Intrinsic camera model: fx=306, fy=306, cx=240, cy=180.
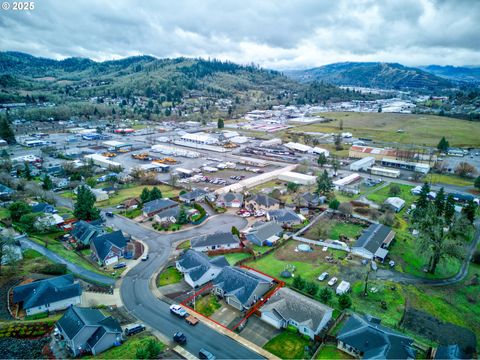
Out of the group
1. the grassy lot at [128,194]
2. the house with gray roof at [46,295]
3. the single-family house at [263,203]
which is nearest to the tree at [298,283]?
the house with gray roof at [46,295]

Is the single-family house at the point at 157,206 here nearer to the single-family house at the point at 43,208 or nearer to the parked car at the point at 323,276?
→ the single-family house at the point at 43,208

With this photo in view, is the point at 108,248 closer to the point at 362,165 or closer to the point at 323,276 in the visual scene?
the point at 323,276

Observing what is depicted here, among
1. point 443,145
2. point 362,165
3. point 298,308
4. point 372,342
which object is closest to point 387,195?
point 362,165

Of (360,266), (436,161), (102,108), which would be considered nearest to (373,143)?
(436,161)

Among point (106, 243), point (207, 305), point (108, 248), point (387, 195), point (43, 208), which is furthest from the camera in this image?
point (387, 195)

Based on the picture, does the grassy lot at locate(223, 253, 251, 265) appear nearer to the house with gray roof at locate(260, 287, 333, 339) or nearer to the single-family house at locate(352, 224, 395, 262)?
the house with gray roof at locate(260, 287, 333, 339)
